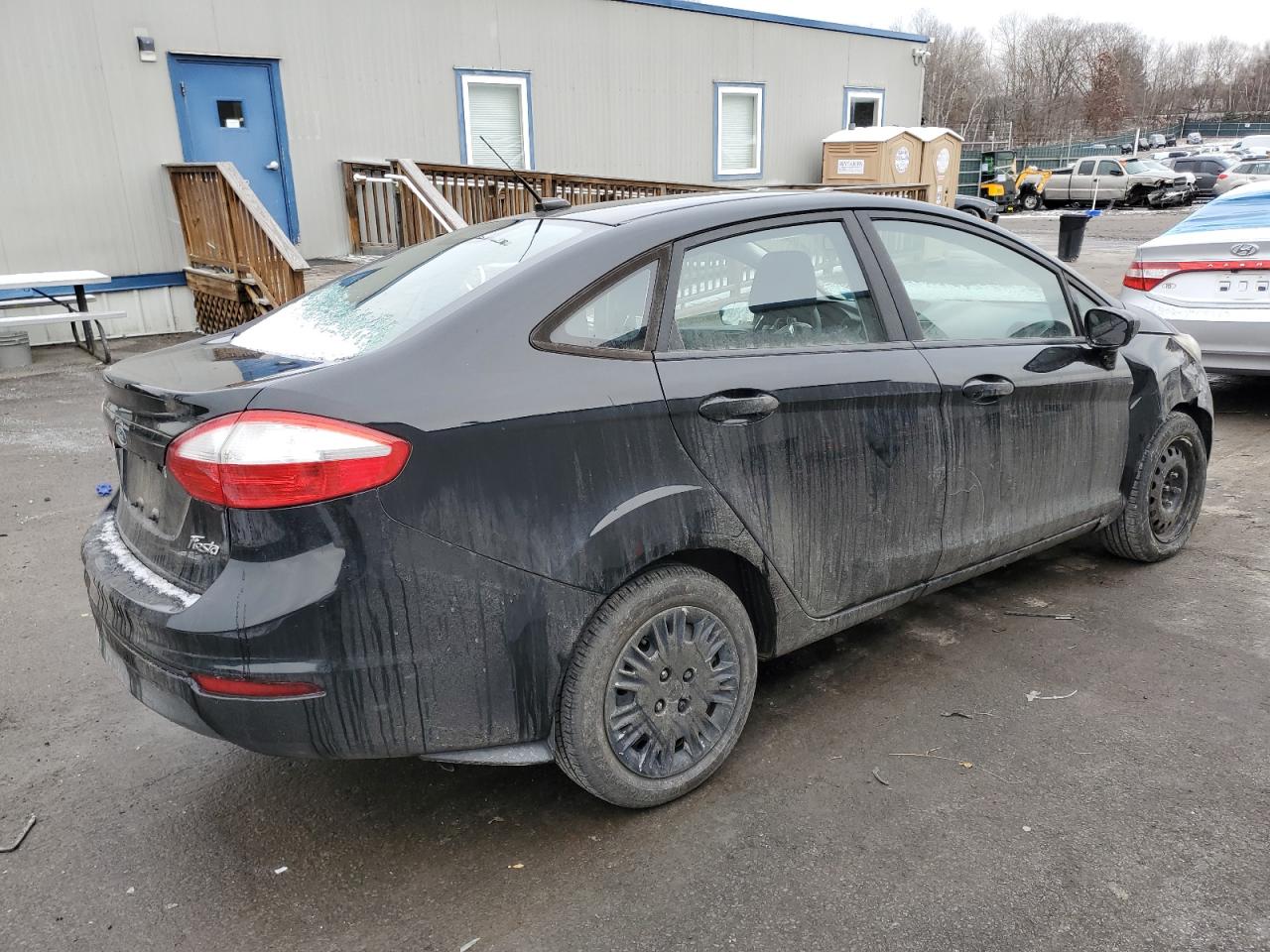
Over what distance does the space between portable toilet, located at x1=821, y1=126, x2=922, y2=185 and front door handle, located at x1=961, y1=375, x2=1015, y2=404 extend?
13661 mm

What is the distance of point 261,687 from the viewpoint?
2.25 metres

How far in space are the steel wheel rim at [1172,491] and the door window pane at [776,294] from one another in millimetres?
1926

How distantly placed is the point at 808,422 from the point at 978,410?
32.0 inches

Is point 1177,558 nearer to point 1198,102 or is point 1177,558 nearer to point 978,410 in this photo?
point 978,410

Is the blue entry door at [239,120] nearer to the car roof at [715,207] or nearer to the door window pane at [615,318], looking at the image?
the car roof at [715,207]

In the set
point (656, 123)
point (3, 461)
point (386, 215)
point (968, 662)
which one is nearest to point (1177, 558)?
point (968, 662)

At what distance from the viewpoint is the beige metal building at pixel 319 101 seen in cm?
970

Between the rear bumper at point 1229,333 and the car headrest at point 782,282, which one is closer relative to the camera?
the car headrest at point 782,282

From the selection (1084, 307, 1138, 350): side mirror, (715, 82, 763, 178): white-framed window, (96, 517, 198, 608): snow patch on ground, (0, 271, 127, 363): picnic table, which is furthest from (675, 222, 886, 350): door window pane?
(715, 82, 763, 178): white-framed window

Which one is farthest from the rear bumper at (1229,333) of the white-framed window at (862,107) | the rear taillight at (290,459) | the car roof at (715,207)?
the white-framed window at (862,107)

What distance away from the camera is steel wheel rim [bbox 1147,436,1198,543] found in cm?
435

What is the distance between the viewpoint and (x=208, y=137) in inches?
420

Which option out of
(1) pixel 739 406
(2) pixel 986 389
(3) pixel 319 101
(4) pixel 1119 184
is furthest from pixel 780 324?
(4) pixel 1119 184

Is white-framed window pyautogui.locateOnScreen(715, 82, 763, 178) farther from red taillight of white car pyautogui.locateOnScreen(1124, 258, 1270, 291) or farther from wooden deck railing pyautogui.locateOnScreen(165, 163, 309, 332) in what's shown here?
red taillight of white car pyautogui.locateOnScreen(1124, 258, 1270, 291)
